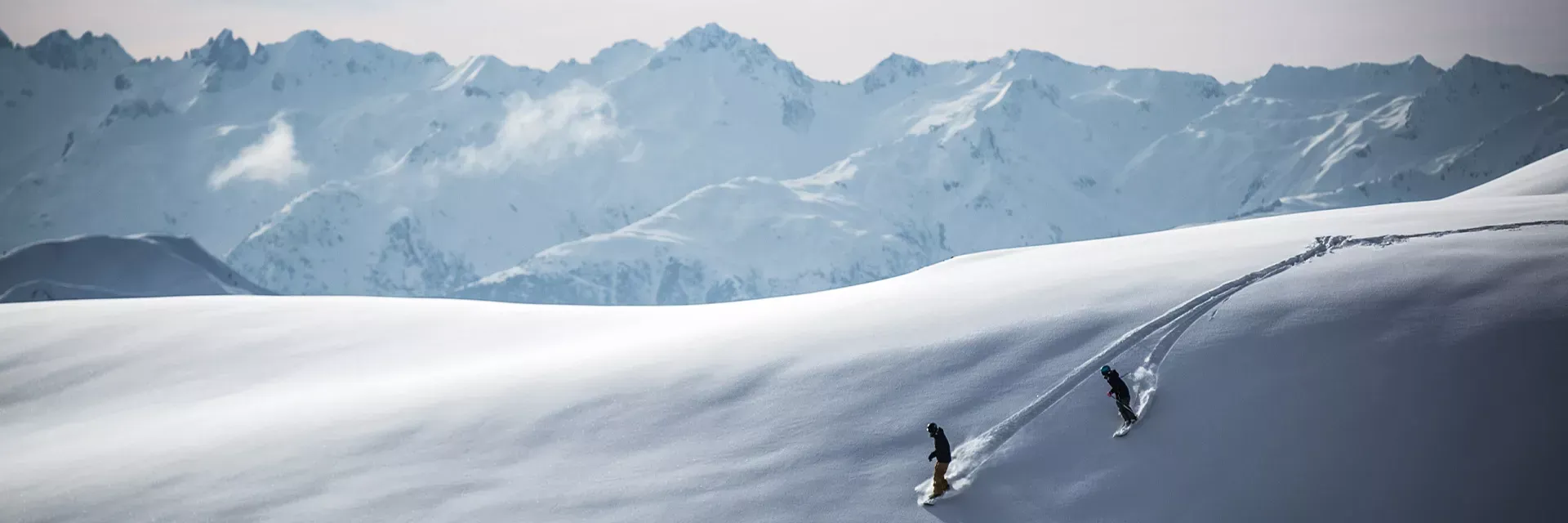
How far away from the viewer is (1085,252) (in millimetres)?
37562

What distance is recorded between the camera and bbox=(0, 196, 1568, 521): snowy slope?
70.9 ft

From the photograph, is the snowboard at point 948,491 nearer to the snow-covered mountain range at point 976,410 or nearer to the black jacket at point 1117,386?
the snow-covered mountain range at point 976,410

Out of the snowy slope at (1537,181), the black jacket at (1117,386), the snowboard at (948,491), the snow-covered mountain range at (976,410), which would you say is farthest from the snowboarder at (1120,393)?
the snowy slope at (1537,181)

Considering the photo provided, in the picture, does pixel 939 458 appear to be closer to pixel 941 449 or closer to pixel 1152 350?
pixel 941 449

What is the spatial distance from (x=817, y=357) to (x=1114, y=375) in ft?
26.9

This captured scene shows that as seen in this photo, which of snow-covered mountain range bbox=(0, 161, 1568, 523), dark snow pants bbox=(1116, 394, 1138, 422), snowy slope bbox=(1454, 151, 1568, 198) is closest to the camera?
snow-covered mountain range bbox=(0, 161, 1568, 523)

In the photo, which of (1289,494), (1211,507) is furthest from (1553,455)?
(1211,507)

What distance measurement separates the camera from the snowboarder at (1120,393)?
2277 cm

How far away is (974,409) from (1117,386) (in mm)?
3043

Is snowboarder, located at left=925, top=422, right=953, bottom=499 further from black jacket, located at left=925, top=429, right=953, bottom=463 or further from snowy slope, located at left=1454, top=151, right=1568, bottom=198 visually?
snowy slope, located at left=1454, top=151, right=1568, bottom=198

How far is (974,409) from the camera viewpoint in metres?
24.6

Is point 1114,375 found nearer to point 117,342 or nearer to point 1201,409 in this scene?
point 1201,409

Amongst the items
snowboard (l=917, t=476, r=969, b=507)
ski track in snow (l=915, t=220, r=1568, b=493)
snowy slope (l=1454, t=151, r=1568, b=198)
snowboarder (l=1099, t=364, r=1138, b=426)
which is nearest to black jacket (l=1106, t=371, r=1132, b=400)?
snowboarder (l=1099, t=364, r=1138, b=426)

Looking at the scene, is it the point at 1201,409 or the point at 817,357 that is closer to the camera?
the point at 1201,409
